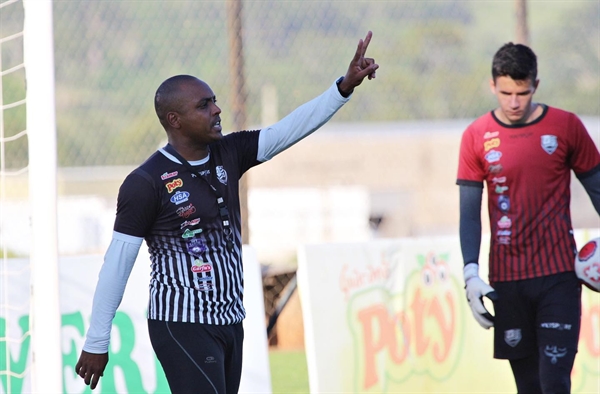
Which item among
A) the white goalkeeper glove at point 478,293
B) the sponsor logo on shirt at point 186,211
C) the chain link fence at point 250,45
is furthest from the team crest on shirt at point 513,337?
the chain link fence at point 250,45

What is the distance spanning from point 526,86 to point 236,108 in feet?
12.9

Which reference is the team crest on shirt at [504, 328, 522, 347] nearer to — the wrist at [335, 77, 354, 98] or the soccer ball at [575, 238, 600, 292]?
the soccer ball at [575, 238, 600, 292]

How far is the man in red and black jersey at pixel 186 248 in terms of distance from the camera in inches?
159

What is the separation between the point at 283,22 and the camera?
952 centimetres

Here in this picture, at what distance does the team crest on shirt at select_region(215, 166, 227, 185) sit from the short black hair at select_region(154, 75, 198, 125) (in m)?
0.32

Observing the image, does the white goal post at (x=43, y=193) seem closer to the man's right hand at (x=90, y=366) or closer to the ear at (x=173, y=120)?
the man's right hand at (x=90, y=366)

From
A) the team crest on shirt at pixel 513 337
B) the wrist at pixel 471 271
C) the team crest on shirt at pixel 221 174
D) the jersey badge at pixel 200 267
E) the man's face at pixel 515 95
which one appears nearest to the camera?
the jersey badge at pixel 200 267

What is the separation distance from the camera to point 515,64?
4977mm

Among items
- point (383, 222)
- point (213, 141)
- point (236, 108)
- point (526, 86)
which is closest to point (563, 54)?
point (383, 222)

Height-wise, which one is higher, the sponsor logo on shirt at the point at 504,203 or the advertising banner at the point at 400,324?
the sponsor logo on shirt at the point at 504,203

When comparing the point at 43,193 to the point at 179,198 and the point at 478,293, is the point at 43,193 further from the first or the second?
the point at 478,293

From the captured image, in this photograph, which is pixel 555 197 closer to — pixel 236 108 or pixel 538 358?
pixel 538 358

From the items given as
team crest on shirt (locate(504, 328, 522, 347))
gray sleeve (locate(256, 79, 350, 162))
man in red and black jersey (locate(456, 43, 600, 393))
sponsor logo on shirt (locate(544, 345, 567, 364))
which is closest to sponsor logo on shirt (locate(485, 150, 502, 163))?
man in red and black jersey (locate(456, 43, 600, 393))

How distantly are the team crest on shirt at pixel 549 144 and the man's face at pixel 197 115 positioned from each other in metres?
1.86
